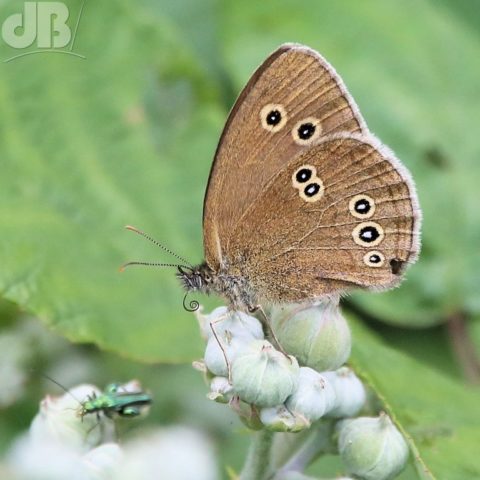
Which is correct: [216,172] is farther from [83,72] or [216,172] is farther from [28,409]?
[83,72]

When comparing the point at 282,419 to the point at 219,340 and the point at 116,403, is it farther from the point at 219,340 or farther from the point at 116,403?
the point at 116,403

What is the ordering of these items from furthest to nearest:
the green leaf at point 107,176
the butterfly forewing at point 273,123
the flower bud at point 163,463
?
the green leaf at point 107,176 → the butterfly forewing at point 273,123 → the flower bud at point 163,463

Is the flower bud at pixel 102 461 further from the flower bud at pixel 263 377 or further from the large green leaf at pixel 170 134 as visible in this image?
the large green leaf at pixel 170 134

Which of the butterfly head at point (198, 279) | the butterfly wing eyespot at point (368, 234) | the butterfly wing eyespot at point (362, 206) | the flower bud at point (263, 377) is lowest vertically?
the flower bud at point (263, 377)

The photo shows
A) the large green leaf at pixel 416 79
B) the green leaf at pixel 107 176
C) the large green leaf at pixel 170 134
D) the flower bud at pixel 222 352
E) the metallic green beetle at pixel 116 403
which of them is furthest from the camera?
the large green leaf at pixel 416 79

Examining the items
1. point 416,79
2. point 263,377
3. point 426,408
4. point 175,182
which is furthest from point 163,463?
point 416,79

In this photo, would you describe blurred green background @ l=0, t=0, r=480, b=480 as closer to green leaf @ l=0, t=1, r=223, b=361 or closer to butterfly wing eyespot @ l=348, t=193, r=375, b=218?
green leaf @ l=0, t=1, r=223, b=361

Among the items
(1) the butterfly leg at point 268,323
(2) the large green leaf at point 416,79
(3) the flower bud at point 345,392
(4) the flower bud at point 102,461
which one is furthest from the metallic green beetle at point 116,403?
(2) the large green leaf at point 416,79

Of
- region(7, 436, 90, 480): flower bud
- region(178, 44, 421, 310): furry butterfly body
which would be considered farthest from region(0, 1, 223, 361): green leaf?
region(7, 436, 90, 480): flower bud
